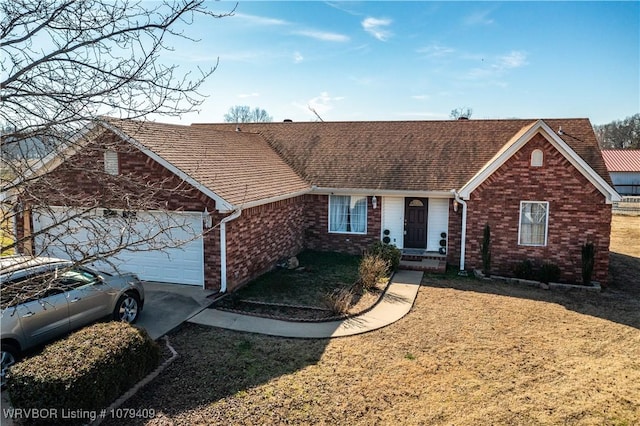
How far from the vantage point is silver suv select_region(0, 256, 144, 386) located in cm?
723

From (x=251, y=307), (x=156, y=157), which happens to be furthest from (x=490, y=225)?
(x=156, y=157)

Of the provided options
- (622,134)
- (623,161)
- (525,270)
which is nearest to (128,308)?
(525,270)

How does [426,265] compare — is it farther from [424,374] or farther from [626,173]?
[626,173]

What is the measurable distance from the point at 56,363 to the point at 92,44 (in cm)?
448

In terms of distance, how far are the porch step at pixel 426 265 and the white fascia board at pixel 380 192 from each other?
7.93 feet

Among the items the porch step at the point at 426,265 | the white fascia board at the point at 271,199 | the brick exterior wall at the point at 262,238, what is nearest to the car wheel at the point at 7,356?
the brick exterior wall at the point at 262,238

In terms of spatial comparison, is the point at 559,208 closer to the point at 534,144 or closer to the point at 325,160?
the point at 534,144

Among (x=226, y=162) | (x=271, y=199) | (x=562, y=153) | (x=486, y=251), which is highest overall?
(x=562, y=153)

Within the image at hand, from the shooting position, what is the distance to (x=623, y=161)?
46.2m

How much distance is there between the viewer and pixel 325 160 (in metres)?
19.8

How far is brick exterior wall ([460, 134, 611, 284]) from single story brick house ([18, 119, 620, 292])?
0.03 metres

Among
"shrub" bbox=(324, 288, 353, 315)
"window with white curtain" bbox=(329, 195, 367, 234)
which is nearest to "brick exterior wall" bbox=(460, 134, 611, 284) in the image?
"window with white curtain" bbox=(329, 195, 367, 234)

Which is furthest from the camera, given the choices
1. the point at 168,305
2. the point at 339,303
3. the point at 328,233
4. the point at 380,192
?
the point at 328,233

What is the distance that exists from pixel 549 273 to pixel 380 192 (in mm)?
6403
